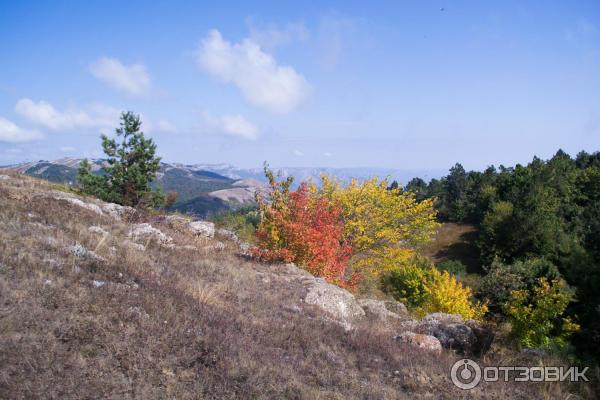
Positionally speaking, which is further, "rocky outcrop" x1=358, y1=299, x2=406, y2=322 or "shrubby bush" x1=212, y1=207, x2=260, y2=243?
"shrubby bush" x1=212, y1=207, x2=260, y2=243

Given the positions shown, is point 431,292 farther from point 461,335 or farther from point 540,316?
point 540,316

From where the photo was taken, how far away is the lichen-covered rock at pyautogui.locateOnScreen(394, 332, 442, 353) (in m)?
8.53

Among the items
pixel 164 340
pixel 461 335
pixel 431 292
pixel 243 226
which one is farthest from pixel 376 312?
pixel 243 226

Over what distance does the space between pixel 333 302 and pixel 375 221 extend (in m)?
10.8

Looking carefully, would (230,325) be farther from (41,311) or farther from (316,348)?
(41,311)

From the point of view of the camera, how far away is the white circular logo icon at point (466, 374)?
21.8ft

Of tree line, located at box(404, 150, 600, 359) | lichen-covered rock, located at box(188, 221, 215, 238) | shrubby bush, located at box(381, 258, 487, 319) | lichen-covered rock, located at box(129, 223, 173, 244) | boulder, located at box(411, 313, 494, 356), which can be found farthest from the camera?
tree line, located at box(404, 150, 600, 359)

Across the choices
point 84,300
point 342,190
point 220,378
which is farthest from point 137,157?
point 220,378

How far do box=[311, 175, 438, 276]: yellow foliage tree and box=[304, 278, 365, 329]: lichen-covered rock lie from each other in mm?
8705

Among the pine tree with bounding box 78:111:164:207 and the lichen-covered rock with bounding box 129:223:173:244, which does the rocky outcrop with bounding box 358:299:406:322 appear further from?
the pine tree with bounding box 78:111:164:207

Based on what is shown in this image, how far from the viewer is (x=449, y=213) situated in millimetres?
65375

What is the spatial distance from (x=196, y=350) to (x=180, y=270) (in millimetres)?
4571

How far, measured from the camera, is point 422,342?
8.68 meters

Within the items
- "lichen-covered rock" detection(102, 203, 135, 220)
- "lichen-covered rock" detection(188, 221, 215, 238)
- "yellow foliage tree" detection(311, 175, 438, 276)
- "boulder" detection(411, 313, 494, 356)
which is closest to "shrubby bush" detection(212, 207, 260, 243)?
"lichen-covered rock" detection(188, 221, 215, 238)
